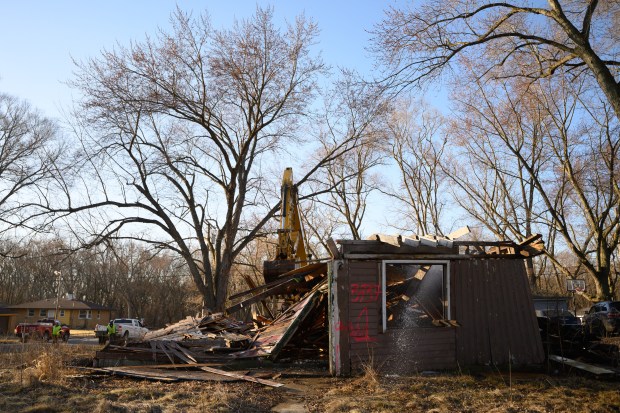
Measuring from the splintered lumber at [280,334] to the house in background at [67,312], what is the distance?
49.7m

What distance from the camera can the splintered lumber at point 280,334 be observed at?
11281 mm

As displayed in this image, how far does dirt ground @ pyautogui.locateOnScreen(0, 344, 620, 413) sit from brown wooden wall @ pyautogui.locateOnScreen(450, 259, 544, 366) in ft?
2.76

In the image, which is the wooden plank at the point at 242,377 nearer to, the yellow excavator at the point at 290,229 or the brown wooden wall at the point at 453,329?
Answer: the brown wooden wall at the point at 453,329

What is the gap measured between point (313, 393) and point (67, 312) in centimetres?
5929

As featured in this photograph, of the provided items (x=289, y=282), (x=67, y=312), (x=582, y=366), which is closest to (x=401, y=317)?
(x=289, y=282)

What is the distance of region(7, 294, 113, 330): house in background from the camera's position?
2254 inches

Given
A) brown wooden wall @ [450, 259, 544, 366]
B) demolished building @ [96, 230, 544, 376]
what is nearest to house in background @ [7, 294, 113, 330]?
demolished building @ [96, 230, 544, 376]

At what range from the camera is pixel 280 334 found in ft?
38.5

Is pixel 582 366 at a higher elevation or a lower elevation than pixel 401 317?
lower

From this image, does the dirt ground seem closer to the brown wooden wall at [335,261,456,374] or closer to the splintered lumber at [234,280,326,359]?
the brown wooden wall at [335,261,456,374]

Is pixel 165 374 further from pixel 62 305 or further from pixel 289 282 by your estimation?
pixel 62 305

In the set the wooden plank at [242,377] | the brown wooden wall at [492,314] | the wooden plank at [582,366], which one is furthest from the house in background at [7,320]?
the wooden plank at [582,366]

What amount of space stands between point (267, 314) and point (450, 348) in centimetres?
751

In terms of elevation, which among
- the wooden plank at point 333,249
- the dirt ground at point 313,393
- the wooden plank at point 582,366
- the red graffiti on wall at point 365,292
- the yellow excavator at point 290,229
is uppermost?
the yellow excavator at point 290,229
